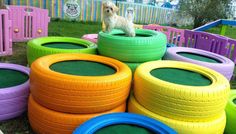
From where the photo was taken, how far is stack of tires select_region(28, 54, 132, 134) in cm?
231

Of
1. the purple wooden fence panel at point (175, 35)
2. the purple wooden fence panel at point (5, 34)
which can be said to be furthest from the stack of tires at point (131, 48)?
the purple wooden fence panel at point (175, 35)

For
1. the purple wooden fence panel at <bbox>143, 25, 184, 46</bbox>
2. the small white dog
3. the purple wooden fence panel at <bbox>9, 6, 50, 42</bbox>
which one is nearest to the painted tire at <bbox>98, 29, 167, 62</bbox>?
the small white dog

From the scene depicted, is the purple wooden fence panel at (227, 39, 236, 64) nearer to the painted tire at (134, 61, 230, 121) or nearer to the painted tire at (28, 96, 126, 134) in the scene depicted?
the painted tire at (134, 61, 230, 121)

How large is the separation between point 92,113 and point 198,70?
5.03 ft

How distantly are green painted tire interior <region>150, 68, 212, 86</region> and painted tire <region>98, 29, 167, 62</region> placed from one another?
32 centimetres

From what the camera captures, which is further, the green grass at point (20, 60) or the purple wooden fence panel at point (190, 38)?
the purple wooden fence panel at point (190, 38)

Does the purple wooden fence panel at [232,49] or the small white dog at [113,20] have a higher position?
the small white dog at [113,20]

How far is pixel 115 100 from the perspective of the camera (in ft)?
8.36

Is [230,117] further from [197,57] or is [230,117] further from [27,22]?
[27,22]

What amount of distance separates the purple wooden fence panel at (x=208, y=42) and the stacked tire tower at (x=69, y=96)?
3831mm

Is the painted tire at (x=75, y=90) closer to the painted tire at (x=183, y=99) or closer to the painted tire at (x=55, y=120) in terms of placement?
the painted tire at (x=55, y=120)

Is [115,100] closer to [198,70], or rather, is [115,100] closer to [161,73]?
[161,73]

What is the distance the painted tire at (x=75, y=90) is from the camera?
7.55 ft

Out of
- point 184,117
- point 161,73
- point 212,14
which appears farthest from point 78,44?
point 212,14
